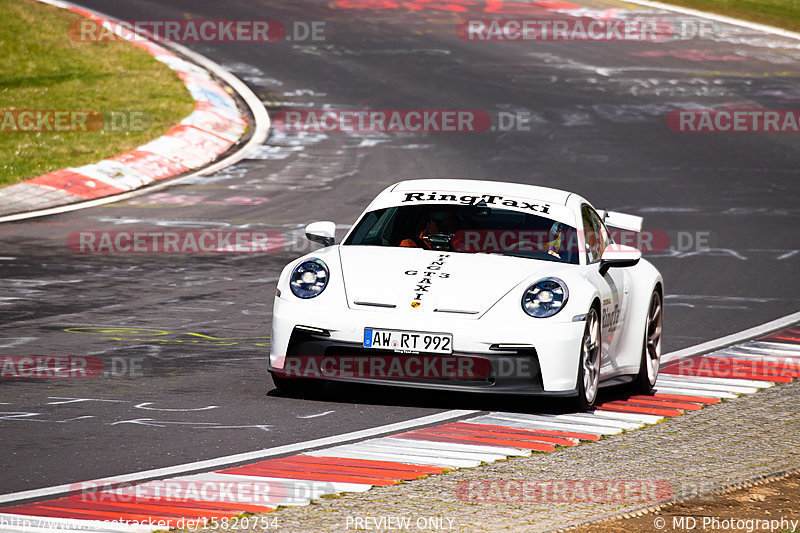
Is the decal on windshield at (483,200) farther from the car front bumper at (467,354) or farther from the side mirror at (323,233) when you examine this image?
the car front bumper at (467,354)

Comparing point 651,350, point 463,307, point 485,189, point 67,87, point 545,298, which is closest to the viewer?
point 463,307

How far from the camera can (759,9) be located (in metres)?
36.8

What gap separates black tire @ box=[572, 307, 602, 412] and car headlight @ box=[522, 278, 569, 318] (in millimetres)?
207

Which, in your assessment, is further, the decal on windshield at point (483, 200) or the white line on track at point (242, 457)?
the decal on windshield at point (483, 200)

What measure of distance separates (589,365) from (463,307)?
0.97 m

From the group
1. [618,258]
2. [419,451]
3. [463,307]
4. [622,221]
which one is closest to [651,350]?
[622,221]

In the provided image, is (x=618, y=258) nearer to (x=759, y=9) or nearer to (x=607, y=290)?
(x=607, y=290)

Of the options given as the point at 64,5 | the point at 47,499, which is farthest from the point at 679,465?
the point at 64,5

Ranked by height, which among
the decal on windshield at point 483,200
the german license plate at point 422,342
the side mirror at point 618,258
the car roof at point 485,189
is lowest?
the german license plate at point 422,342

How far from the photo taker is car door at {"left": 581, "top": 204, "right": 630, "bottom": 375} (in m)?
8.88

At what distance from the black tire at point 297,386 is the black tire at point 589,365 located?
65.5 inches

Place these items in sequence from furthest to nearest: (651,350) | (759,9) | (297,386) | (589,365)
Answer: (759,9) → (651,350) → (297,386) → (589,365)

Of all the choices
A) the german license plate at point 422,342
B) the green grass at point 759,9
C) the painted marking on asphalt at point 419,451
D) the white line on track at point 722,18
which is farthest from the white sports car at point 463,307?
the green grass at point 759,9

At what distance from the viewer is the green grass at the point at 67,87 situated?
20578mm
